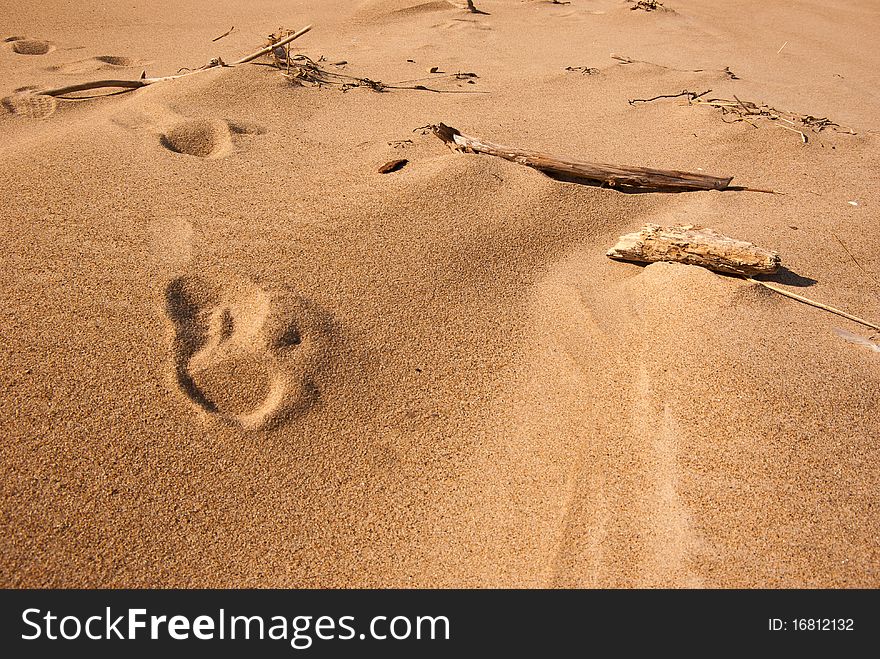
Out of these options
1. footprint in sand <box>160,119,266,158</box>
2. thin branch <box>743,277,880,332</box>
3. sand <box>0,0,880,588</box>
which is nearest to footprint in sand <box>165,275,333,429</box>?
sand <box>0,0,880,588</box>

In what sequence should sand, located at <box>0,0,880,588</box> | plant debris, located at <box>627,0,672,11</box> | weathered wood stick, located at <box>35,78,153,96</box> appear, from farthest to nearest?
plant debris, located at <box>627,0,672,11</box> → weathered wood stick, located at <box>35,78,153,96</box> → sand, located at <box>0,0,880,588</box>

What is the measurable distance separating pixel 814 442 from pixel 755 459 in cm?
15

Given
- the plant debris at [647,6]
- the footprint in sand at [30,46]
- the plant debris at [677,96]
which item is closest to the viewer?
the plant debris at [677,96]

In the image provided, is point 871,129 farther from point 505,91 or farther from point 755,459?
point 755,459

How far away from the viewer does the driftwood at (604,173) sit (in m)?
2.43

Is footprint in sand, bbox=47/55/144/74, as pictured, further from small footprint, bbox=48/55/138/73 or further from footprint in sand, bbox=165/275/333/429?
footprint in sand, bbox=165/275/333/429

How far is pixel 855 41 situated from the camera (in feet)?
17.0

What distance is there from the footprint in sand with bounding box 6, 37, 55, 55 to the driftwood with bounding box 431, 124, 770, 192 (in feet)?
9.72

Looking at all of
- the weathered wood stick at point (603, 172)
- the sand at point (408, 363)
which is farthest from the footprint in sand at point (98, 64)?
the weathered wood stick at point (603, 172)

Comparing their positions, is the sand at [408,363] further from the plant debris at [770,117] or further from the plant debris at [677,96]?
the plant debris at [677,96]

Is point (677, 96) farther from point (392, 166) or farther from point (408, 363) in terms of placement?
point (408, 363)

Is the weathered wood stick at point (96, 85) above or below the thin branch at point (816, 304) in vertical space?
above

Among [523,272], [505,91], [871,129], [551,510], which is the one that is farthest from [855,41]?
[551,510]

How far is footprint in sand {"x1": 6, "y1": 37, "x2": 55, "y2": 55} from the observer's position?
379 cm
